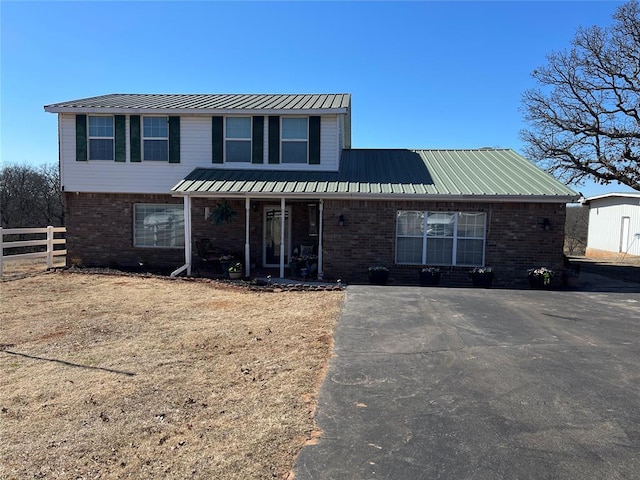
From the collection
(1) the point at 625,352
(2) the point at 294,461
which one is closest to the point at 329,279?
(1) the point at 625,352

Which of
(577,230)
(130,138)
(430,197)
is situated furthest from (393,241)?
(577,230)

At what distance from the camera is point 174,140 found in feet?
45.4

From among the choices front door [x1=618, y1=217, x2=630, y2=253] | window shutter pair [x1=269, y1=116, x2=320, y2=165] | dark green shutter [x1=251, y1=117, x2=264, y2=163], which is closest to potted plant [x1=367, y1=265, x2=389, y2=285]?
window shutter pair [x1=269, y1=116, x2=320, y2=165]

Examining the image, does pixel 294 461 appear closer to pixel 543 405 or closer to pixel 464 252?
pixel 543 405

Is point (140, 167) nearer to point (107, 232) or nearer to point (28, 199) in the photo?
point (107, 232)

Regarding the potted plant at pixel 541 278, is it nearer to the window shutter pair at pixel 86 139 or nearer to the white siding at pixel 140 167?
the white siding at pixel 140 167

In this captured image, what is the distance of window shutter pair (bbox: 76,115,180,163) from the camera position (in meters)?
13.8

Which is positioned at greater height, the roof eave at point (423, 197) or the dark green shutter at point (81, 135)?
the dark green shutter at point (81, 135)

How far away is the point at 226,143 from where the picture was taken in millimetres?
13859

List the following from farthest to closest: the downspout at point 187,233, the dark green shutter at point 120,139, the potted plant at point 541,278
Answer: the dark green shutter at point 120,139 → the downspout at point 187,233 → the potted plant at point 541,278

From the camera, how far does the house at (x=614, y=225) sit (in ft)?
75.8

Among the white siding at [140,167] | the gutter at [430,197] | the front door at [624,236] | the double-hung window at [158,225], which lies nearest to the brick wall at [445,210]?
the gutter at [430,197]

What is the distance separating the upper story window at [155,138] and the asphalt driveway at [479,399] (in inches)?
372

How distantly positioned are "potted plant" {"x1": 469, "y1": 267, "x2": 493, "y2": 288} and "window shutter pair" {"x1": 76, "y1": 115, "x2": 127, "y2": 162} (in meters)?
11.5
